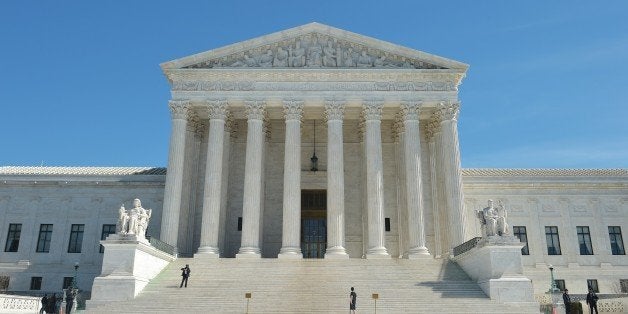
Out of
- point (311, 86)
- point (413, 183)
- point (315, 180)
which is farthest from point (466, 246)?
point (311, 86)

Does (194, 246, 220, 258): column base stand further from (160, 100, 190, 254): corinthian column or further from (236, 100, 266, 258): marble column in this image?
(160, 100, 190, 254): corinthian column

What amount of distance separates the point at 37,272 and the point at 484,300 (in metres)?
34.0

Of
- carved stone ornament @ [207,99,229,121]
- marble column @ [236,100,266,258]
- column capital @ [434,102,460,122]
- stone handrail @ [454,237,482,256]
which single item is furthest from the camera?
carved stone ornament @ [207,99,229,121]

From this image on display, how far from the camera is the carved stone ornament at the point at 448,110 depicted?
40.7 meters

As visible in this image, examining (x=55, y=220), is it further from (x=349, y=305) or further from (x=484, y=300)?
(x=484, y=300)

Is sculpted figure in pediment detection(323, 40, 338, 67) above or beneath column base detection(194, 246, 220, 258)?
above

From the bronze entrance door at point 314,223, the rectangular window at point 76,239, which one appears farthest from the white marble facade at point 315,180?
the bronze entrance door at point 314,223

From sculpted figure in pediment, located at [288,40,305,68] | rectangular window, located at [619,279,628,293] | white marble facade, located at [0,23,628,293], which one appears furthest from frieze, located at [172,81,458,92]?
rectangular window, located at [619,279,628,293]

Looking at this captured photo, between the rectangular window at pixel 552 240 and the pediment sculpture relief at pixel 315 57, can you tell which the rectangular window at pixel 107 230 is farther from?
the rectangular window at pixel 552 240

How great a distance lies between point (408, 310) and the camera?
90.0ft

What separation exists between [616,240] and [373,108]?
76.9ft

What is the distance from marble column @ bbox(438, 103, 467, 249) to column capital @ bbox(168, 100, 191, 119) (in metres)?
18.5

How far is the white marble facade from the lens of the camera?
39.4 meters

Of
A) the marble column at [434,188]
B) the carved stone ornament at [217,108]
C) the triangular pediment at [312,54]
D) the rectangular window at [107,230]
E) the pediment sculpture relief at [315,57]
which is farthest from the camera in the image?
the rectangular window at [107,230]
